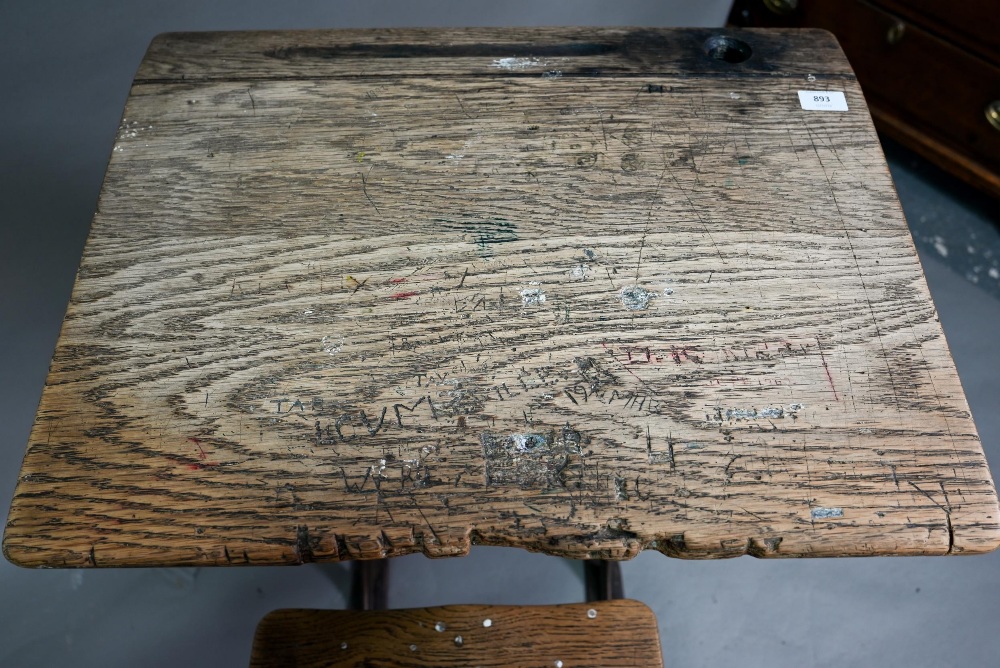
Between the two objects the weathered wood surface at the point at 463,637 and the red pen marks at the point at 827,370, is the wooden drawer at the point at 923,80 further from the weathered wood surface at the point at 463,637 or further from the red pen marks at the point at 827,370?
the weathered wood surface at the point at 463,637

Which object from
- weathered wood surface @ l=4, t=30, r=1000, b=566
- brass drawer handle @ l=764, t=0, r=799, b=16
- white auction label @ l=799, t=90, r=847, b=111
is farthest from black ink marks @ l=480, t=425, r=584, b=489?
brass drawer handle @ l=764, t=0, r=799, b=16

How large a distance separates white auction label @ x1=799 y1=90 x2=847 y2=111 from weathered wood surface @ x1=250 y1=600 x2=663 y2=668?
67 centimetres

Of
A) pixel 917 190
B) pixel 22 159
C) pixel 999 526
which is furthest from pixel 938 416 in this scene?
pixel 22 159

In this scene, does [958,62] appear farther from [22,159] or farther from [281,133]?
[22,159]

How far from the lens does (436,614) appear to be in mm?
950

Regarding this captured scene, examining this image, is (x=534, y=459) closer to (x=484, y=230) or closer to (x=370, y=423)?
(x=370, y=423)

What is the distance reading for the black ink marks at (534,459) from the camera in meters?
0.76

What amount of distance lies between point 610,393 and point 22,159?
1755 mm

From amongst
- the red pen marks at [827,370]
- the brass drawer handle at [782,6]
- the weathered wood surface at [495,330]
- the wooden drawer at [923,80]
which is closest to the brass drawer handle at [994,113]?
the wooden drawer at [923,80]

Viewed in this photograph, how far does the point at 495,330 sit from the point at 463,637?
0.38 m

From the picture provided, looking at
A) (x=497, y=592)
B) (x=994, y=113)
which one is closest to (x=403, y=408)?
(x=497, y=592)

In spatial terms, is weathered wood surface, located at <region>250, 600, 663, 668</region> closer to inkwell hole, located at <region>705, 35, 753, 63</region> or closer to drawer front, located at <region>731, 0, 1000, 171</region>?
inkwell hole, located at <region>705, 35, 753, 63</region>

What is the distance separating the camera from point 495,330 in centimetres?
83

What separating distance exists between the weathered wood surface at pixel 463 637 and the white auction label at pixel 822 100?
2.21ft
